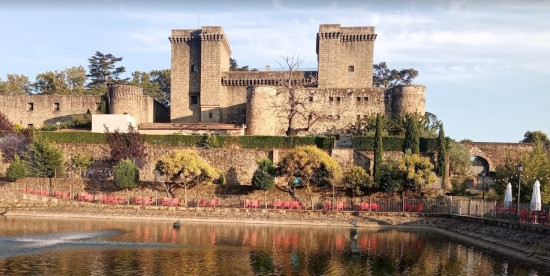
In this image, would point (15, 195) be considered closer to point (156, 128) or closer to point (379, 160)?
point (156, 128)

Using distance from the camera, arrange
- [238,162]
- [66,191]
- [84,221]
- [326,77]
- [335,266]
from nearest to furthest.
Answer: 1. [335,266]
2. [84,221]
3. [66,191]
4. [238,162]
5. [326,77]

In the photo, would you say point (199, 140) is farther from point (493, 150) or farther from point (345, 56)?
point (493, 150)

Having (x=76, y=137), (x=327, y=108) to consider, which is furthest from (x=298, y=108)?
(x=76, y=137)

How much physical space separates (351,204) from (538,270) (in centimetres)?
1605

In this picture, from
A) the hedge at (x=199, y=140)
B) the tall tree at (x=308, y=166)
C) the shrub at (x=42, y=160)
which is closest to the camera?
the tall tree at (x=308, y=166)

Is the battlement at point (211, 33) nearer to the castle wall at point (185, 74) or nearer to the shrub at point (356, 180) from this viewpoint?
the castle wall at point (185, 74)

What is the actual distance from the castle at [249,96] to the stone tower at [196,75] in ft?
0.32

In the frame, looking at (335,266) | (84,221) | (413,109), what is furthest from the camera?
(413,109)

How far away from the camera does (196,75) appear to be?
2089 inches

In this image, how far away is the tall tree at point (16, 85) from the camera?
63.1 m

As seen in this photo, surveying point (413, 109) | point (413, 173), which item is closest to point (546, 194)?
point (413, 173)

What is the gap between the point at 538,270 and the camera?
2002cm

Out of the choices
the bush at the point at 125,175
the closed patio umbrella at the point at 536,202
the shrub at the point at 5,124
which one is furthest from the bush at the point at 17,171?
the closed patio umbrella at the point at 536,202

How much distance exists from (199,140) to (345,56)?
17.7m
